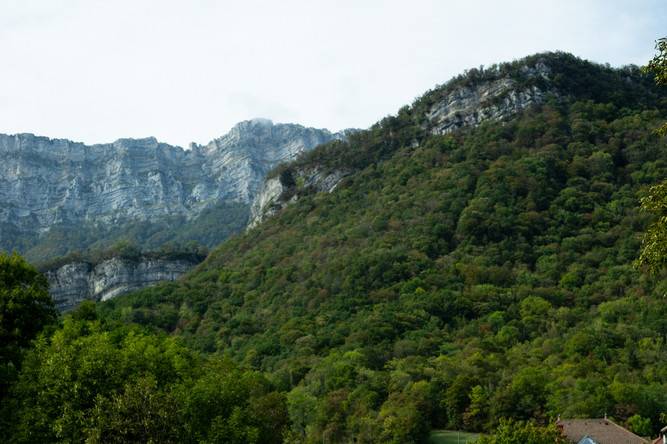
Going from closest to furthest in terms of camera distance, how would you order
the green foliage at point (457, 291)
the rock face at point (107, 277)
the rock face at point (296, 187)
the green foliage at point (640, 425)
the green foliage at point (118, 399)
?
the green foliage at point (118, 399) < the green foliage at point (640, 425) < the green foliage at point (457, 291) < the rock face at point (296, 187) < the rock face at point (107, 277)

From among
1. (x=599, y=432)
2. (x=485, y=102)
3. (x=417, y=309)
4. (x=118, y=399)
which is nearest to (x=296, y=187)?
(x=485, y=102)

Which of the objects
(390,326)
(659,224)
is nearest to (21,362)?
(659,224)

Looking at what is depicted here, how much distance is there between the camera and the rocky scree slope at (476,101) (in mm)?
121312

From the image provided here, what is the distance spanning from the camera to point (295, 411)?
63.9m

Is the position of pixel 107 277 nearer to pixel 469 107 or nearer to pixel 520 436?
pixel 469 107

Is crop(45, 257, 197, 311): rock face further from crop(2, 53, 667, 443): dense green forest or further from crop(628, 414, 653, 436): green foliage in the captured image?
crop(628, 414, 653, 436): green foliage

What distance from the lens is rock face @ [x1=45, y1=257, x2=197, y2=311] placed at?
13950 cm

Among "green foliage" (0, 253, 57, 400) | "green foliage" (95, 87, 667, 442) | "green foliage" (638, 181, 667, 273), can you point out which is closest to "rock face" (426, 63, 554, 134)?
"green foliage" (95, 87, 667, 442)

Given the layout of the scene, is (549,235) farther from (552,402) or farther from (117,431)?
(117,431)

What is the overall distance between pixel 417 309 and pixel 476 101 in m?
54.7

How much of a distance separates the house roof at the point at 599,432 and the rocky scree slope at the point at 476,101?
235 ft

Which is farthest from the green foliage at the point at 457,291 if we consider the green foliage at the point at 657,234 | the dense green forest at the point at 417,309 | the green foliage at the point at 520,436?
the green foliage at the point at 657,234

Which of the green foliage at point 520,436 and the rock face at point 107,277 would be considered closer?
the green foliage at point 520,436

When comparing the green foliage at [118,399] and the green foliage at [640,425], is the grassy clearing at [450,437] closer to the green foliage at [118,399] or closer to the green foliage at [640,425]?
the green foliage at [640,425]
